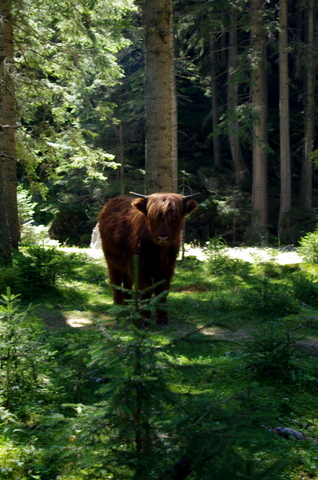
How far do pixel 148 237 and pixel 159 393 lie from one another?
4.46 metres

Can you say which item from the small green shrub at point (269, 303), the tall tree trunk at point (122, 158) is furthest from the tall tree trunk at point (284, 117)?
the small green shrub at point (269, 303)

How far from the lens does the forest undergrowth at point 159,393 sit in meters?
2.33

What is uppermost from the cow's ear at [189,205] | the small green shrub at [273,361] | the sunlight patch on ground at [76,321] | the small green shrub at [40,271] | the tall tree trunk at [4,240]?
the cow's ear at [189,205]

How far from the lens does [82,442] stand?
2395mm

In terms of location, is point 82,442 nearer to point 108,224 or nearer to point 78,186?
point 108,224

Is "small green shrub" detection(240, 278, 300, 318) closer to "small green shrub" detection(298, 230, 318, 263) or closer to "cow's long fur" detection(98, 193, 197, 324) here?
"cow's long fur" detection(98, 193, 197, 324)

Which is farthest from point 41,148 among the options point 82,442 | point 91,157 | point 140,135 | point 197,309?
point 140,135

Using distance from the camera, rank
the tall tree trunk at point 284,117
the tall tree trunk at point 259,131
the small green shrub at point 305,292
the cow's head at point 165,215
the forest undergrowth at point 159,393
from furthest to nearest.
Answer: the tall tree trunk at point 259,131, the tall tree trunk at point 284,117, the small green shrub at point 305,292, the cow's head at point 165,215, the forest undergrowth at point 159,393

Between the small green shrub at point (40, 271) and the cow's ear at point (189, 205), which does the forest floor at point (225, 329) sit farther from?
the cow's ear at point (189, 205)

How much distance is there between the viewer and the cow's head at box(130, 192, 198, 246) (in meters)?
6.37

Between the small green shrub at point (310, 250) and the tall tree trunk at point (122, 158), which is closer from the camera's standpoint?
the small green shrub at point (310, 250)

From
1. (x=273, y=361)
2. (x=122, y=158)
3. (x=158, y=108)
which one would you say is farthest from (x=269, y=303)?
(x=122, y=158)

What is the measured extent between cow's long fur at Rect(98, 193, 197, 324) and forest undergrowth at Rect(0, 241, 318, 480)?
0.88 m

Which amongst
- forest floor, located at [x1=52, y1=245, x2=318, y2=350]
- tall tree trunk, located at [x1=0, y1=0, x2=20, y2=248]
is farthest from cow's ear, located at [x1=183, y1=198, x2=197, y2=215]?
tall tree trunk, located at [x1=0, y1=0, x2=20, y2=248]
